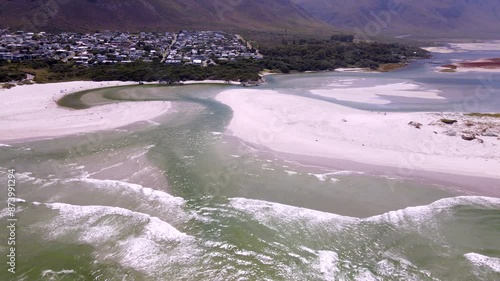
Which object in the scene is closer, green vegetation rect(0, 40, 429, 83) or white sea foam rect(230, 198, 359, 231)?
white sea foam rect(230, 198, 359, 231)

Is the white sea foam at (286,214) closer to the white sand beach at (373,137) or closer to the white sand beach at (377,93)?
the white sand beach at (373,137)

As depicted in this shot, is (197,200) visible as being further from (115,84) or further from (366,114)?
(115,84)

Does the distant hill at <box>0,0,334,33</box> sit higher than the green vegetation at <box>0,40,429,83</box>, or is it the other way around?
the distant hill at <box>0,0,334,33</box>

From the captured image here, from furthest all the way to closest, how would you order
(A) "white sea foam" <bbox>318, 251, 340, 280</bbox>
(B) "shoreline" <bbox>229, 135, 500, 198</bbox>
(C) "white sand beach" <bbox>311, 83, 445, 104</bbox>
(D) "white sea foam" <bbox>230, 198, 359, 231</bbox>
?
(C) "white sand beach" <bbox>311, 83, 445, 104</bbox> < (B) "shoreline" <bbox>229, 135, 500, 198</bbox> < (D) "white sea foam" <bbox>230, 198, 359, 231</bbox> < (A) "white sea foam" <bbox>318, 251, 340, 280</bbox>

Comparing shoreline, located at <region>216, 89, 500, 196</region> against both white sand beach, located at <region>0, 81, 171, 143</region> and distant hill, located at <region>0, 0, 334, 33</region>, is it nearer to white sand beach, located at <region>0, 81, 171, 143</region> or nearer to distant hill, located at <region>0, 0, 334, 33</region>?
white sand beach, located at <region>0, 81, 171, 143</region>

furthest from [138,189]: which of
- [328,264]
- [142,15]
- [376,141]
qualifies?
[142,15]

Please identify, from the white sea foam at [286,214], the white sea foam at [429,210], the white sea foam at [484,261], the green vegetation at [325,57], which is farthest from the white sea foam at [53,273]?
the green vegetation at [325,57]

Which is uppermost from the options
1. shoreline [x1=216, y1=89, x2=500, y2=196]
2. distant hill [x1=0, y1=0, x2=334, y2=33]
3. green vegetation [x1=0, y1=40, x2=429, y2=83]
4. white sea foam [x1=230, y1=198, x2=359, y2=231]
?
distant hill [x1=0, y1=0, x2=334, y2=33]

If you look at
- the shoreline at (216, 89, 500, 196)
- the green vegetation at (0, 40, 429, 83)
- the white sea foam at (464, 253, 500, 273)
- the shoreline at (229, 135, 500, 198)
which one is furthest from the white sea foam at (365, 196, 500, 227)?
the green vegetation at (0, 40, 429, 83)
